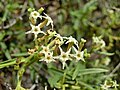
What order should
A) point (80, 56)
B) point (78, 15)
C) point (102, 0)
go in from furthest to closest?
point (102, 0)
point (78, 15)
point (80, 56)

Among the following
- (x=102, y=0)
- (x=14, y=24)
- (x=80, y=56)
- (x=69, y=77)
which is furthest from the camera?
(x=102, y=0)

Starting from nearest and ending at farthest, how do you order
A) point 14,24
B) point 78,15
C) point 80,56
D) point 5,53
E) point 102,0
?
point 80,56
point 5,53
point 14,24
point 78,15
point 102,0

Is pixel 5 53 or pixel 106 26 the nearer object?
pixel 5 53

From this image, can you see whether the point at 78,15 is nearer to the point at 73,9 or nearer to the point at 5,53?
the point at 73,9

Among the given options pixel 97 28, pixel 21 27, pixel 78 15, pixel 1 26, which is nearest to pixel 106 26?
pixel 97 28

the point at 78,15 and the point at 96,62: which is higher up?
the point at 78,15

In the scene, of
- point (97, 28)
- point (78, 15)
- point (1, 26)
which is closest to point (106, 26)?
point (97, 28)

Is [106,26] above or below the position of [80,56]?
above

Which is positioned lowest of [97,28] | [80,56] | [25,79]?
[25,79]

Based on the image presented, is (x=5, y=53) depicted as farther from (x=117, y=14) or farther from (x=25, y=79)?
(x=117, y=14)
